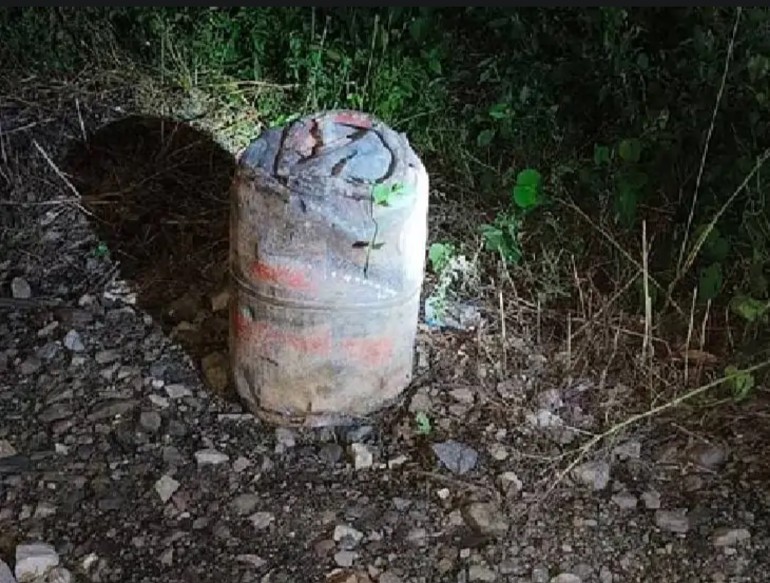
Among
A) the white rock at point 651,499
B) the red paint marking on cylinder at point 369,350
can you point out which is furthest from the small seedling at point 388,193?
the white rock at point 651,499

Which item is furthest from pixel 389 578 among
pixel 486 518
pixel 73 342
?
pixel 73 342

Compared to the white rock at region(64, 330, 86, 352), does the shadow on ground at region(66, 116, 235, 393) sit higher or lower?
higher

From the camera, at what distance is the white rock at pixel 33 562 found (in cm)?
288

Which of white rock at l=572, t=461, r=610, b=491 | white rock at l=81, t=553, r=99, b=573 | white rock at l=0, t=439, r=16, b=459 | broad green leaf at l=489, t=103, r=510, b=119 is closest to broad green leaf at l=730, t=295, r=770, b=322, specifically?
white rock at l=572, t=461, r=610, b=491

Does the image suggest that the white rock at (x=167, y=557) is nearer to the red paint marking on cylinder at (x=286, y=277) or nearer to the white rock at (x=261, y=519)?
the white rock at (x=261, y=519)

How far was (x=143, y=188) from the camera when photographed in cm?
427

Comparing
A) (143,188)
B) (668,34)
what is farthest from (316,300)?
(668,34)

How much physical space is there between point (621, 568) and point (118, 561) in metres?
1.09

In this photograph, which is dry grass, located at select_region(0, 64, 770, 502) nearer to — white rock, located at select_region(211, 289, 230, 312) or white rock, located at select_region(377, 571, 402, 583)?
white rock, located at select_region(211, 289, 230, 312)

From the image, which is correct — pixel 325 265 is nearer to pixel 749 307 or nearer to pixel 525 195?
pixel 525 195

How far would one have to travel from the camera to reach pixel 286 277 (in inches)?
123

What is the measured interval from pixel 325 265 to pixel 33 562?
2.99ft

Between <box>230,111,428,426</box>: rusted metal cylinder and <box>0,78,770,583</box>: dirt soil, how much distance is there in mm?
125

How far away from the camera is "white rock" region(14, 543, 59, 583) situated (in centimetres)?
288
